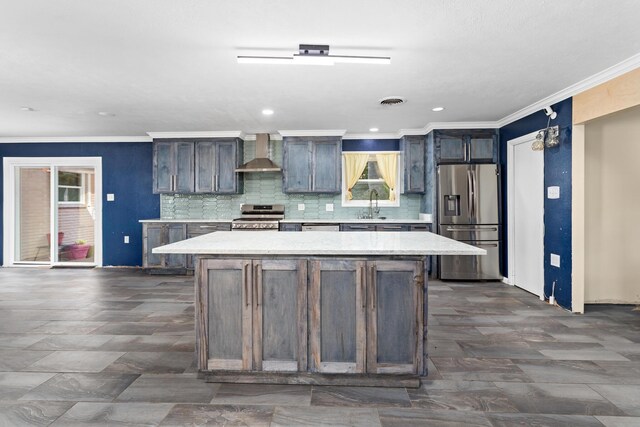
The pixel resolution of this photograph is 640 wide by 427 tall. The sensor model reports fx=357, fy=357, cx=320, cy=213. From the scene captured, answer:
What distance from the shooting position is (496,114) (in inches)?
192

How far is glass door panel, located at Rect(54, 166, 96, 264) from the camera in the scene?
656 centimetres

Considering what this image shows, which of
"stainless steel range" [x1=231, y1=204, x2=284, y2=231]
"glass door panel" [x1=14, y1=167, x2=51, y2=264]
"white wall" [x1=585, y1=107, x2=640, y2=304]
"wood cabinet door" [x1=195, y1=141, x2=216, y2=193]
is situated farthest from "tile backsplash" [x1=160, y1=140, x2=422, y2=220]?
"white wall" [x1=585, y1=107, x2=640, y2=304]

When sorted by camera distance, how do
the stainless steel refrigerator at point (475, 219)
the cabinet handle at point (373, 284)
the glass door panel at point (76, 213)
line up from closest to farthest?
the cabinet handle at point (373, 284)
the stainless steel refrigerator at point (475, 219)
the glass door panel at point (76, 213)

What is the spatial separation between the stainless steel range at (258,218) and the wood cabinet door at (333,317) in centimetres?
351

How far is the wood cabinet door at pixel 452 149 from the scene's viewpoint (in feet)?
17.9

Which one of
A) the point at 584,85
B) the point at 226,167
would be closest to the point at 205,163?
the point at 226,167

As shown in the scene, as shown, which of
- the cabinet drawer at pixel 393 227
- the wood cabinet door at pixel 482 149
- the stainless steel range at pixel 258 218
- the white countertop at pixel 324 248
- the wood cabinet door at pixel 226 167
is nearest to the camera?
the white countertop at pixel 324 248

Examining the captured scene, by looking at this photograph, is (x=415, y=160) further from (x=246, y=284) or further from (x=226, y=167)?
(x=246, y=284)

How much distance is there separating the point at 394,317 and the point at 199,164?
477 centimetres

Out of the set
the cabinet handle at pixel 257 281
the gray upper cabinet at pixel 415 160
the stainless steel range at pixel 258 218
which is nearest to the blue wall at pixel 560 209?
the gray upper cabinet at pixel 415 160

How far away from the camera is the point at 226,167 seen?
19.7ft

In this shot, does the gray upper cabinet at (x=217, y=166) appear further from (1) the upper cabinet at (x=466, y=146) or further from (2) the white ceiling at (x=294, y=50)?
(1) the upper cabinet at (x=466, y=146)

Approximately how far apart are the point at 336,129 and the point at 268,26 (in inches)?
132

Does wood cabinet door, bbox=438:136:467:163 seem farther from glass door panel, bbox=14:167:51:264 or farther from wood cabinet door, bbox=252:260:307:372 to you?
glass door panel, bbox=14:167:51:264
